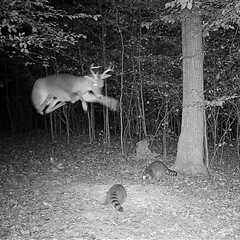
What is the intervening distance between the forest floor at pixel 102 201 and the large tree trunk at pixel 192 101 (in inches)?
21.7

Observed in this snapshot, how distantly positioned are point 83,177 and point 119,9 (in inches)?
188

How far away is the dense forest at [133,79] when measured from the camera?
6645mm

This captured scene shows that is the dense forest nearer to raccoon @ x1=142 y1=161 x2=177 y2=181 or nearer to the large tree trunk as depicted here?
the large tree trunk

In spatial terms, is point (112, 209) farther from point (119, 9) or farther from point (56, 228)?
point (119, 9)

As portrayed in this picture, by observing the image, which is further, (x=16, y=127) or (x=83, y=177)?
(x=16, y=127)

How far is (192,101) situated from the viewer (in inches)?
364

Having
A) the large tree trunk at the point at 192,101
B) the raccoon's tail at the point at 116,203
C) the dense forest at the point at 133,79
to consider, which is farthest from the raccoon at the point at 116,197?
the large tree trunk at the point at 192,101

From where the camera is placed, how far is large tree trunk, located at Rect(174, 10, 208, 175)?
9.15 meters

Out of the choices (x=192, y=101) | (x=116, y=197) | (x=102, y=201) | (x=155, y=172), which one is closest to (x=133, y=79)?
(x=192, y=101)

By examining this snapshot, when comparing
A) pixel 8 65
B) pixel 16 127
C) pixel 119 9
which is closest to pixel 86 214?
pixel 119 9

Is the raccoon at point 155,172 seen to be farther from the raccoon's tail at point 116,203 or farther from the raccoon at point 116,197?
the raccoon's tail at point 116,203

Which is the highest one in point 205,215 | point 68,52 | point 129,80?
point 68,52

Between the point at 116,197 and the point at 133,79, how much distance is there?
6336mm

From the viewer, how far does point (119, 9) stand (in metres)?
11.3
